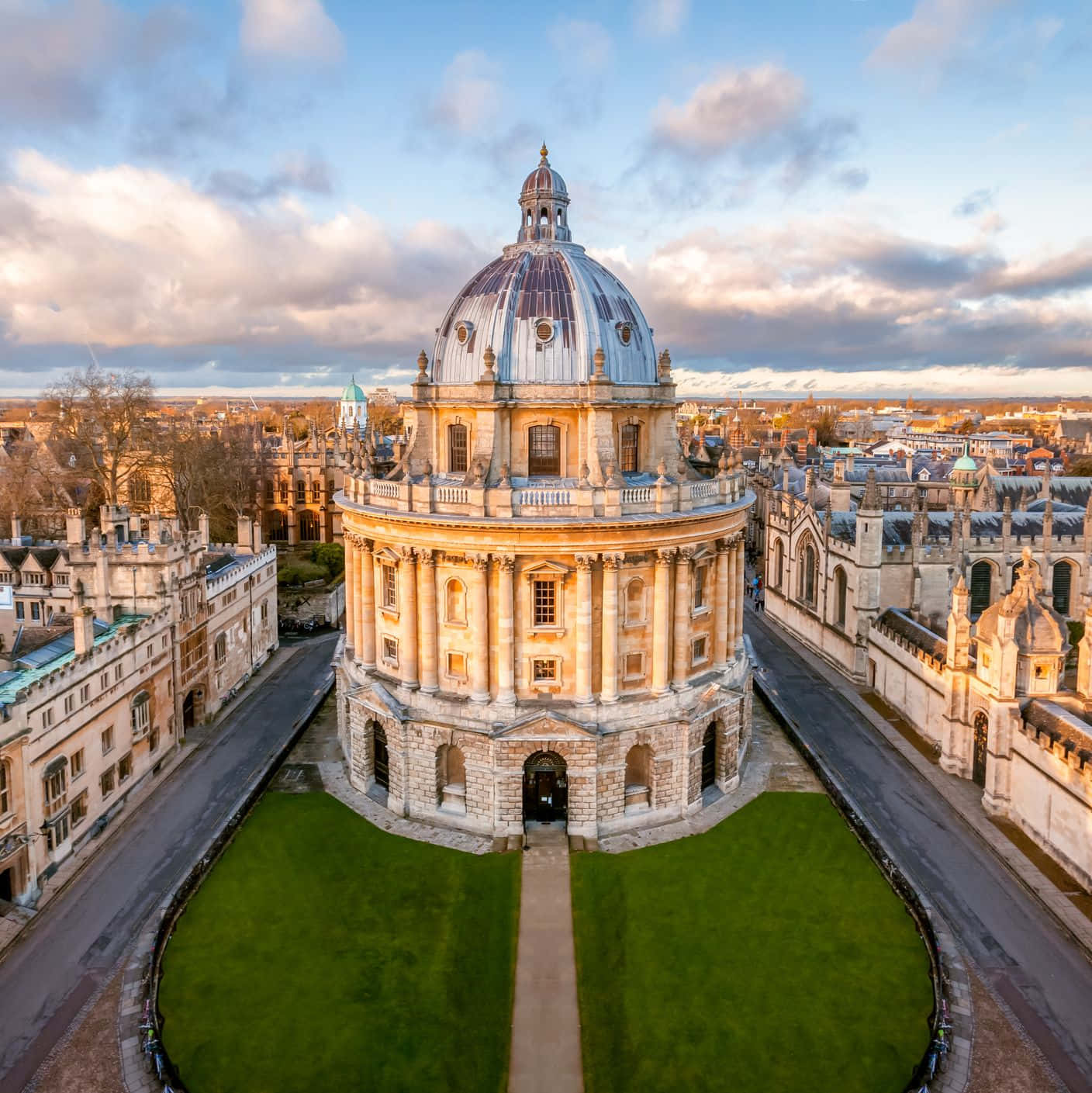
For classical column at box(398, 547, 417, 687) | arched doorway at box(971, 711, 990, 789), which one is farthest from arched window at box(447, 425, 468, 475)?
arched doorway at box(971, 711, 990, 789)

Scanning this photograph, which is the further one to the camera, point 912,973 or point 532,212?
point 532,212

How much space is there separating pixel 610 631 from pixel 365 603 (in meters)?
11.7

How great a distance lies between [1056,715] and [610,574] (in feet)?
61.9

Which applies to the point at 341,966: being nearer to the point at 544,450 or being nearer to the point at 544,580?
the point at 544,580

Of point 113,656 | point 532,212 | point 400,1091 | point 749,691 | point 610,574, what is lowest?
point 400,1091

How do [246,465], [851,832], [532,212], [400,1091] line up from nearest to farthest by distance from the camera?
[400,1091] → [851,832] → [532,212] → [246,465]

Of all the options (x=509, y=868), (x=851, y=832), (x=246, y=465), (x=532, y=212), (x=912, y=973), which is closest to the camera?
(x=912, y=973)

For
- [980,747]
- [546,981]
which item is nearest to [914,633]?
[980,747]

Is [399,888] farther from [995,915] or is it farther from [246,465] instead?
[246,465]

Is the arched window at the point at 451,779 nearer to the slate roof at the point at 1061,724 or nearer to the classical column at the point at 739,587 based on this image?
the classical column at the point at 739,587

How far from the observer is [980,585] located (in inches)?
2330

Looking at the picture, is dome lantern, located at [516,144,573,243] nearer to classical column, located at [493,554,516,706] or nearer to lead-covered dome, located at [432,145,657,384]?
lead-covered dome, located at [432,145,657,384]

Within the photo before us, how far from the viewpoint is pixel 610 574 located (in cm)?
3538

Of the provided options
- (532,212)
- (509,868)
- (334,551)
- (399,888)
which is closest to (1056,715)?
(509,868)
